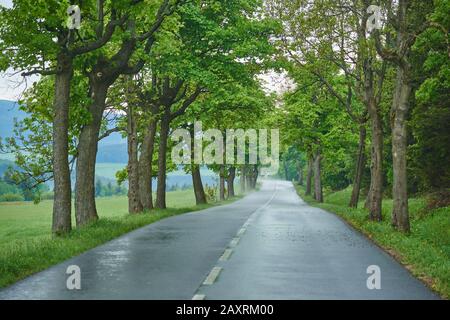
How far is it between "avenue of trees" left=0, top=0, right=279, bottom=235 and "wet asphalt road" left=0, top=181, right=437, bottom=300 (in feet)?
14.3

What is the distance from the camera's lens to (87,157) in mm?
20094

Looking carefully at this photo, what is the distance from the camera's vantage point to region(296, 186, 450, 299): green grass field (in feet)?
32.7

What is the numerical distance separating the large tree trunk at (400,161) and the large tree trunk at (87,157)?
9.62 m

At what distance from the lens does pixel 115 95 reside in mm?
27547

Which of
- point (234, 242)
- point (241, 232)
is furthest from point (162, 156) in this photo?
point (234, 242)

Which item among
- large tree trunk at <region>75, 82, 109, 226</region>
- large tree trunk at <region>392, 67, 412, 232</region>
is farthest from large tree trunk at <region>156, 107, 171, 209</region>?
large tree trunk at <region>392, 67, 412, 232</region>

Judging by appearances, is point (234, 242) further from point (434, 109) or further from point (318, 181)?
point (318, 181)

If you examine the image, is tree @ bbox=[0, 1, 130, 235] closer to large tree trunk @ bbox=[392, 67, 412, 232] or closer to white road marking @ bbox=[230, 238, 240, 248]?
white road marking @ bbox=[230, 238, 240, 248]

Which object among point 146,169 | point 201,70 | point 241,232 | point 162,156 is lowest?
point 241,232

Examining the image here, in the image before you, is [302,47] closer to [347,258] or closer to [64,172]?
[64,172]

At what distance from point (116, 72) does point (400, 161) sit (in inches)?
377

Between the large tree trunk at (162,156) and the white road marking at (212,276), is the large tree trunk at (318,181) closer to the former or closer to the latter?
the large tree trunk at (162,156)

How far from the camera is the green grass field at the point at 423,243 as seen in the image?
9.97 metres
